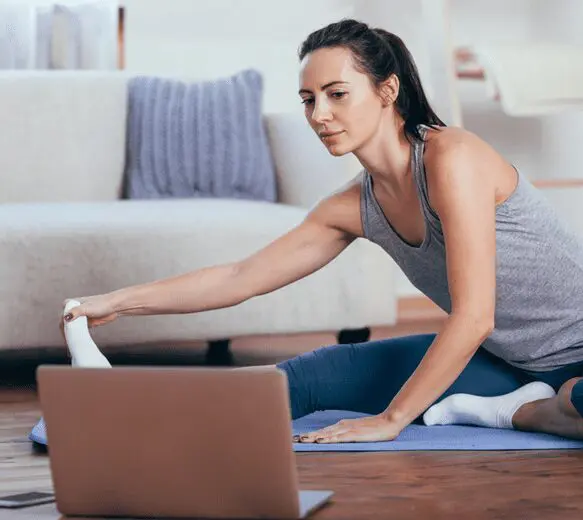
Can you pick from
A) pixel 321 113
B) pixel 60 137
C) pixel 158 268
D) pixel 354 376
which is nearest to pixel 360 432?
pixel 354 376

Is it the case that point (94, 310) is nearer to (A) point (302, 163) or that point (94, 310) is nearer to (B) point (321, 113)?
(B) point (321, 113)

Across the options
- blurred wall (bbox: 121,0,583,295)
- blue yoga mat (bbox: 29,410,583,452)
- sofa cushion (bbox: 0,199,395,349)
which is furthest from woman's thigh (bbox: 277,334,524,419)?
blurred wall (bbox: 121,0,583,295)

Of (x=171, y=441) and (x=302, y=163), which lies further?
(x=302, y=163)

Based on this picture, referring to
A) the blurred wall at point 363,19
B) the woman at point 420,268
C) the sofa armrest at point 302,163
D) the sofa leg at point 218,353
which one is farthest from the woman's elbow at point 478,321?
the blurred wall at point 363,19

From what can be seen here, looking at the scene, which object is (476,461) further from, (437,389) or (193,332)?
(193,332)

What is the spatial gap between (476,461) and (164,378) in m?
0.61

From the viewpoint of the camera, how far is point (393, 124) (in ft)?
5.91

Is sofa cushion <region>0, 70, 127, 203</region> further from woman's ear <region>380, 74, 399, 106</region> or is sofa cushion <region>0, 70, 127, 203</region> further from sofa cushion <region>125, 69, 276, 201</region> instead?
woman's ear <region>380, 74, 399, 106</region>

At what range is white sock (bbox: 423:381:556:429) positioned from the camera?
6.13ft

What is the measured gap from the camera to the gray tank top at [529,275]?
1.82 metres

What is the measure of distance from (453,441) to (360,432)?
0.50 feet

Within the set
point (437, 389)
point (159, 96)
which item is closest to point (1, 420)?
point (437, 389)

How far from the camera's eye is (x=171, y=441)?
1.28 m

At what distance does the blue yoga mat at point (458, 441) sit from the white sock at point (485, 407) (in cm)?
2
